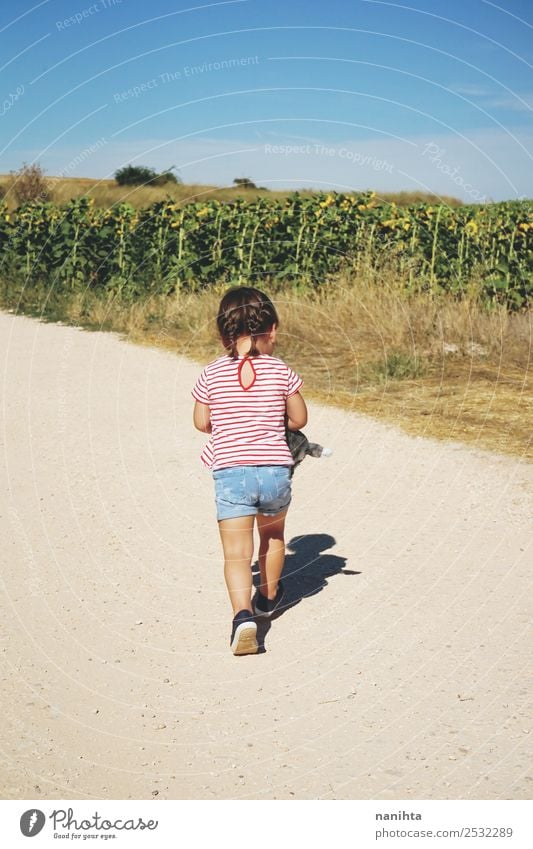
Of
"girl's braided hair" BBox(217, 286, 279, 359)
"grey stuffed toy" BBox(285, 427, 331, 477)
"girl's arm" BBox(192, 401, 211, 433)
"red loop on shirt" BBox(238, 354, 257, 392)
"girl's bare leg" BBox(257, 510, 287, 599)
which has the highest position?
"girl's braided hair" BBox(217, 286, 279, 359)

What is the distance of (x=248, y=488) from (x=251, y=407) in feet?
1.10

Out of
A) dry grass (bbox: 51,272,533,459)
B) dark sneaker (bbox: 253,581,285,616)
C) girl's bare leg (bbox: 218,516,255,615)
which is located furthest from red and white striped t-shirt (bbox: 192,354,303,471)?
dry grass (bbox: 51,272,533,459)

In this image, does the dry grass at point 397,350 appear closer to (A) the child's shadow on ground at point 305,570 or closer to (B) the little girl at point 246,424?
(A) the child's shadow on ground at point 305,570

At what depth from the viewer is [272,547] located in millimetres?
4758

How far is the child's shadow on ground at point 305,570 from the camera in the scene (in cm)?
514

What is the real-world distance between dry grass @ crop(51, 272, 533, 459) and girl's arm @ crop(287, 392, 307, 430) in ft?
11.6

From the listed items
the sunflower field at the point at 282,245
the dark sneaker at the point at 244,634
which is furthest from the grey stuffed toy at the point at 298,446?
the sunflower field at the point at 282,245

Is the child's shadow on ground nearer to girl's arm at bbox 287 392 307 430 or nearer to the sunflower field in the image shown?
girl's arm at bbox 287 392 307 430

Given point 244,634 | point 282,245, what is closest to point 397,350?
point 282,245

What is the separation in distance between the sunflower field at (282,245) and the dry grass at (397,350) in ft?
1.91

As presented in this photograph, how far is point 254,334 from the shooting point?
4.38m

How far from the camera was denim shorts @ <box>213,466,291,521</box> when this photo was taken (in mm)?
4410

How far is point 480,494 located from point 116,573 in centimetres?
A: 248
